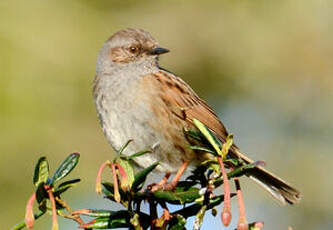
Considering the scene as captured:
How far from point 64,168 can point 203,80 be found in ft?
14.4

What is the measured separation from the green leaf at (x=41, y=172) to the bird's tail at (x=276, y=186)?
76.9 inches

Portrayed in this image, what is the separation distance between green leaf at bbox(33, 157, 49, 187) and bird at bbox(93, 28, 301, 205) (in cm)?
216

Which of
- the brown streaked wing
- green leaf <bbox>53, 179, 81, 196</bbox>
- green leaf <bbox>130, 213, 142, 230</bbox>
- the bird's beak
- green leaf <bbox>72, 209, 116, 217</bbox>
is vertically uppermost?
the bird's beak

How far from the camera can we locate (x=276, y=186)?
181 inches

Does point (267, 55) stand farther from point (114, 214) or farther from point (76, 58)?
point (114, 214)

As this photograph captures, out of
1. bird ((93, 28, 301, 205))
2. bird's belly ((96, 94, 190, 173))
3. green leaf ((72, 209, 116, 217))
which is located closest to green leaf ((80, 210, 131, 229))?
green leaf ((72, 209, 116, 217))

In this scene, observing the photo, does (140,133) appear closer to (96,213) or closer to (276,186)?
(276,186)

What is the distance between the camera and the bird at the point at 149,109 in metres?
4.77

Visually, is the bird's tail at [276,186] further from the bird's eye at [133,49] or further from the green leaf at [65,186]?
the green leaf at [65,186]

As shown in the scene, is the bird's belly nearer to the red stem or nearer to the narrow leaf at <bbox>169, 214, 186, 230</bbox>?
the narrow leaf at <bbox>169, 214, 186, 230</bbox>

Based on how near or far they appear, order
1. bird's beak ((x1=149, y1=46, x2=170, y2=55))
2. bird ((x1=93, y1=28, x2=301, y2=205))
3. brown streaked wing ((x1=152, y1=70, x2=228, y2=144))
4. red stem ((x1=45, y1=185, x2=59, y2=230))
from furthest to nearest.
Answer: bird's beak ((x1=149, y1=46, x2=170, y2=55)) → brown streaked wing ((x1=152, y1=70, x2=228, y2=144)) → bird ((x1=93, y1=28, x2=301, y2=205)) → red stem ((x1=45, y1=185, x2=59, y2=230))

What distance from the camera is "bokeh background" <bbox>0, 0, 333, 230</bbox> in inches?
233

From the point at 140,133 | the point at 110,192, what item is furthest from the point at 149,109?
the point at 110,192

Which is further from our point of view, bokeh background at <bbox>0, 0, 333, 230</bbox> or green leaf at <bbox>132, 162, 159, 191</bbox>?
bokeh background at <bbox>0, 0, 333, 230</bbox>
